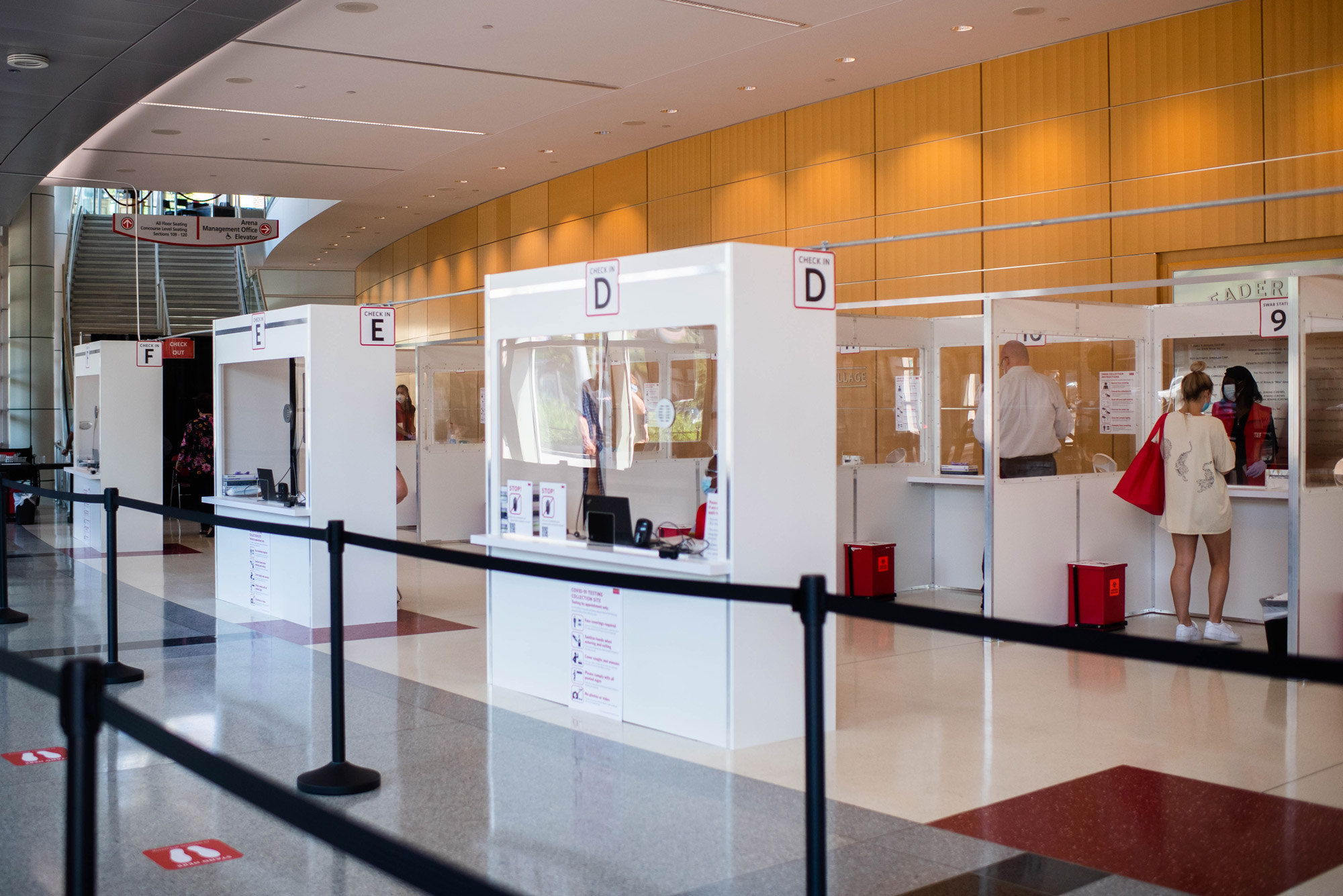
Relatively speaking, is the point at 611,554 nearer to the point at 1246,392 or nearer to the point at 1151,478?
the point at 1151,478

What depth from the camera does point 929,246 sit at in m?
9.70

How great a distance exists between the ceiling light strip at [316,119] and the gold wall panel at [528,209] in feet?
9.64

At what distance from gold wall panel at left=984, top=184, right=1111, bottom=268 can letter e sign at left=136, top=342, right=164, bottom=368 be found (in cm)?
752

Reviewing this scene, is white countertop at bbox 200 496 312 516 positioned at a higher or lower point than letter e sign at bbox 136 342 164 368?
lower

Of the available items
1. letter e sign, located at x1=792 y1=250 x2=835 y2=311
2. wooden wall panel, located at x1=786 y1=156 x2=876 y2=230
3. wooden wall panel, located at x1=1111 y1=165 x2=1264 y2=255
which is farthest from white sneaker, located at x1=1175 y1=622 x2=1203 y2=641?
wooden wall panel, located at x1=786 y1=156 x2=876 y2=230

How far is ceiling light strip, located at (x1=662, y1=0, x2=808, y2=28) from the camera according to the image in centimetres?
792

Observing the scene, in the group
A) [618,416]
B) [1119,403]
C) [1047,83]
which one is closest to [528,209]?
[1047,83]

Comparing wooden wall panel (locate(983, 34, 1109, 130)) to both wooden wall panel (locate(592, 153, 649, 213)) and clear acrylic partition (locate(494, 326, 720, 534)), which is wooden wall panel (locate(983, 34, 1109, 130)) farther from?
clear acrylic partition (locate(494, 326, 720, 534))

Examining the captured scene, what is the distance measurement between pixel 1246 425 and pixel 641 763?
4876 millimetres

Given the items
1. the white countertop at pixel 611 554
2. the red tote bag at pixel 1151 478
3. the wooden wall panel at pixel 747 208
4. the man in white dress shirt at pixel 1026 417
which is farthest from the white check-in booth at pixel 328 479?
the wooden wall panel at pixel 747 208

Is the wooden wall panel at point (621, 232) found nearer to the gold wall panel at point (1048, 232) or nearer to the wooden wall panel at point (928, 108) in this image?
the wooden wall panel at point (928, 108)

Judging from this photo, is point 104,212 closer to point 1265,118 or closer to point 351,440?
point 351,440

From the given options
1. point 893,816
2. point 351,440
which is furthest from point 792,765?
point 351,440

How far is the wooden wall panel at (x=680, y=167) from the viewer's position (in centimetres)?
1210
